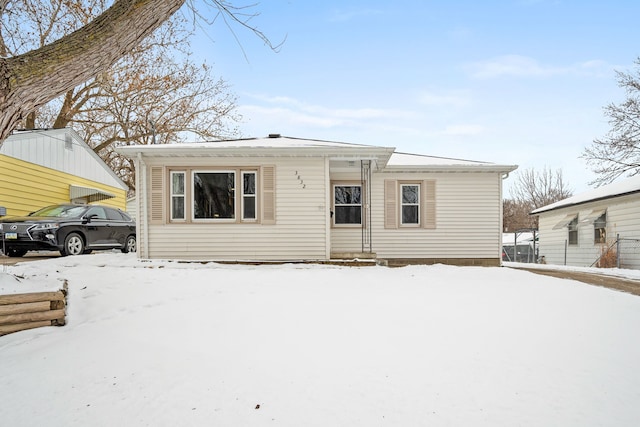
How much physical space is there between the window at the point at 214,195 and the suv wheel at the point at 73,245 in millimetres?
3221

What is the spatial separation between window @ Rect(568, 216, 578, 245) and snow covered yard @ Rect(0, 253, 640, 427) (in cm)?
1189

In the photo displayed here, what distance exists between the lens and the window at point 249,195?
9547 millimetres

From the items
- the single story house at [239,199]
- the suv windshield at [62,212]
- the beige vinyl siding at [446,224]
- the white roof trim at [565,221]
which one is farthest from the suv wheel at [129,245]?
the white roof trim at [565,221]

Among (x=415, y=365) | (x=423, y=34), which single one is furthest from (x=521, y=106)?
(x=415, y=365)

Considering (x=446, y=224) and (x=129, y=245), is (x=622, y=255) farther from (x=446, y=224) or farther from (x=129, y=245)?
(x=129, y=245)

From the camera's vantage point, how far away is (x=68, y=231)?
31.4ft

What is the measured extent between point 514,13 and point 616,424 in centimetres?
1174

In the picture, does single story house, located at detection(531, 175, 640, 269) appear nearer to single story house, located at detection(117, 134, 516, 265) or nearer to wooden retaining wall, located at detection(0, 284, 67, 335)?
single story house, located at detection(117, 134, 516, 265)

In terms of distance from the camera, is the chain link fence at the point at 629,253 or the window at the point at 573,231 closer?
the chain link fence at the point at 629,253

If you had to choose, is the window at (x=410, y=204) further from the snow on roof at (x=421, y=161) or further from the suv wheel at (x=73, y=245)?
the suv wheel at (x=73, y=245)

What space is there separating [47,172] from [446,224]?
12.4m

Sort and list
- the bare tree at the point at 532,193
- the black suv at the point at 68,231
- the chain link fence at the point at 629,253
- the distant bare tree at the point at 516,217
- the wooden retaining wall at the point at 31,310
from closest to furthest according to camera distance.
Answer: the wooden retaining wall at the point at 31,310, the black suv at the point at 68,231, the chain link fence at the point at 629,253, the bare tree at the point at 532,193, the distant bare tree at the point at 516,217

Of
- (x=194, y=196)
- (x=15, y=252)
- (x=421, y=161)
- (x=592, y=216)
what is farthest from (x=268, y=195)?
(x=592, y=216)

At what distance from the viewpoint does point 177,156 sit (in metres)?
9.33
